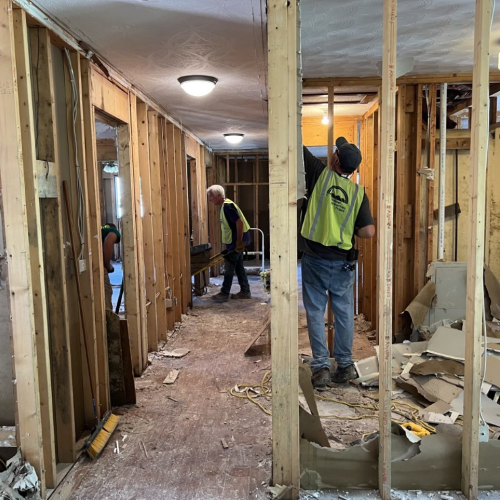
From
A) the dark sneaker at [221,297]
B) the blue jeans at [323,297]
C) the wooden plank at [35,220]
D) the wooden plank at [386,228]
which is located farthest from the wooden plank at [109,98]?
the dark sneaker at [221,297]

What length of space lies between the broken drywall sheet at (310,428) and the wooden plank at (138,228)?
6.43 feet

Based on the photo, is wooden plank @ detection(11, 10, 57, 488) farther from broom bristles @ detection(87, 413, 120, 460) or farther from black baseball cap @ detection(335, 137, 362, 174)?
black baseball cap @ detection(335, 137, 362, 174)

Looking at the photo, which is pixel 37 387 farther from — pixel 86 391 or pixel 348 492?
pixel 348 492

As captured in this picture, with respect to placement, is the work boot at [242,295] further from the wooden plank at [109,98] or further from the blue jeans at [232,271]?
the wooden plank at [109,98]

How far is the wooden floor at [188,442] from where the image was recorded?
2.35m

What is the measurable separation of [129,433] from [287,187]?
188 cm

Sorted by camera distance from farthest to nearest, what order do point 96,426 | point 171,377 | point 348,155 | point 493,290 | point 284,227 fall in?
point 493,290
point 171,377
point 348,155
point 96,426
point 284,227

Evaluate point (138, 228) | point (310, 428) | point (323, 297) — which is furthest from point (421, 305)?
point (138, 228)

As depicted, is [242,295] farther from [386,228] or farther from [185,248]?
[386,228]

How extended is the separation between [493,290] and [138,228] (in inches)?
125

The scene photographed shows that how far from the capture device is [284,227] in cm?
217

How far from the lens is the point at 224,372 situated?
3.98 metres

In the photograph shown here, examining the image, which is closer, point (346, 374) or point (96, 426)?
point (96, 426)

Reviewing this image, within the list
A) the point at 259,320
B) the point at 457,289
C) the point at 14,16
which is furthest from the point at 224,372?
the point at 14,16
